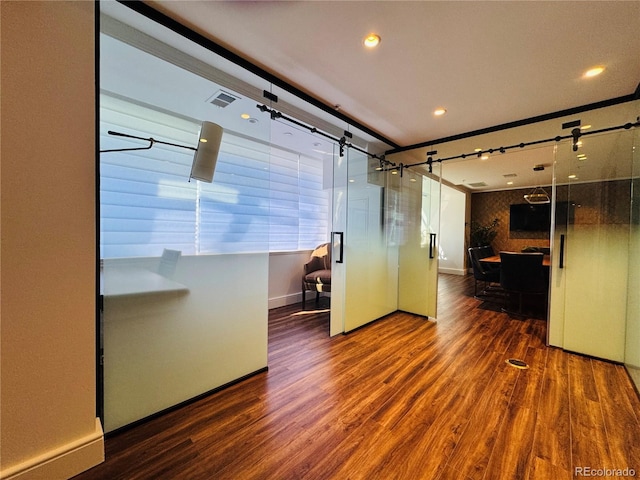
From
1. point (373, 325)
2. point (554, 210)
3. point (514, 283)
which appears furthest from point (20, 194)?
point (514, 283)

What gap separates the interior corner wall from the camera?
3.93 feet

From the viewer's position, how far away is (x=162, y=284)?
1761mm

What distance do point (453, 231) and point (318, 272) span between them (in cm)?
577

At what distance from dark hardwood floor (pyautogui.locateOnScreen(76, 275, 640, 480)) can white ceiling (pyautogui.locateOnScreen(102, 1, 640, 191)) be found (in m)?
2.57

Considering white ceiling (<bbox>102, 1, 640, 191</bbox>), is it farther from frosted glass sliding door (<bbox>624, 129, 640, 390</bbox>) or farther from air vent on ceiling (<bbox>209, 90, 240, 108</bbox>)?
frosted glass sliding door (<bbox>624, 129, 640, 390</bbox>)

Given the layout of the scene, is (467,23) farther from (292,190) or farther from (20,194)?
(292,190)

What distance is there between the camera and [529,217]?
7172mm

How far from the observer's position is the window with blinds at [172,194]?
157cm

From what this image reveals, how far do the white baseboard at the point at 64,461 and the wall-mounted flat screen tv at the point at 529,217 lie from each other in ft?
Answer: 30.1

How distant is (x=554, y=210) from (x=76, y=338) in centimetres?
438

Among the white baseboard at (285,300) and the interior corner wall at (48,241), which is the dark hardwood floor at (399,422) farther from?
the white baseboard at (285,300)

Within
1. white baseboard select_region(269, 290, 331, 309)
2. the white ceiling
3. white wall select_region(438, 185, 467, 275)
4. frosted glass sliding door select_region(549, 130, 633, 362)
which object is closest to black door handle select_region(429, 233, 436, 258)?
frosted glass sliding door select_region(549, 130, 633, 362)

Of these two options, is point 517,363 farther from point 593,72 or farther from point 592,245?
point 593,72

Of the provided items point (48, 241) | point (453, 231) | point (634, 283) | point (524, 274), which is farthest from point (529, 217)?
point (48, 241)
